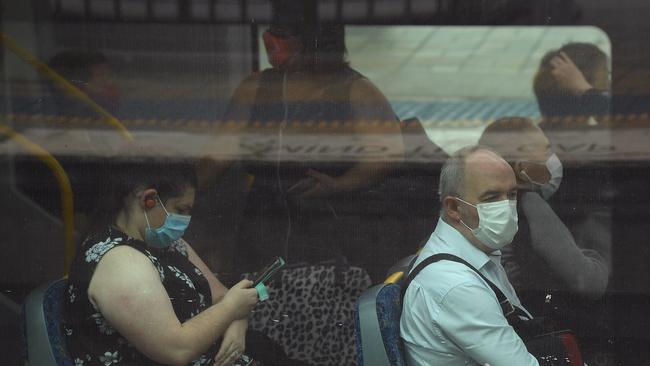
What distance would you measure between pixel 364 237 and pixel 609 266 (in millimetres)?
754

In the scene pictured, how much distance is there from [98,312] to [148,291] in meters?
0.15

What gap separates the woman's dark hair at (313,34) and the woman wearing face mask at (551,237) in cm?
50

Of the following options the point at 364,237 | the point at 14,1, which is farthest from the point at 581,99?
the point at 14,1

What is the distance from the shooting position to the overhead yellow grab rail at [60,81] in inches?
105

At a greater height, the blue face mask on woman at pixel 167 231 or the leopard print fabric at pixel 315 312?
the blue face mask on woman at pixel 167 231

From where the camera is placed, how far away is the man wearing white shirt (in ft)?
7.28

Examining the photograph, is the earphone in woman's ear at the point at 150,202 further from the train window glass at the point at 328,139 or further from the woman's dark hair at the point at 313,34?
the woman's dark hair at the point at 313,34

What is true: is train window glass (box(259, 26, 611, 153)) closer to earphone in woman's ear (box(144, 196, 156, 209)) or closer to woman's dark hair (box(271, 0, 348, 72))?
woman's dark hair (box(271, 0, 348, 72))

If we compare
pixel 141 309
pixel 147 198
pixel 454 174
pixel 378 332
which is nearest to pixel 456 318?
pixel 378 332

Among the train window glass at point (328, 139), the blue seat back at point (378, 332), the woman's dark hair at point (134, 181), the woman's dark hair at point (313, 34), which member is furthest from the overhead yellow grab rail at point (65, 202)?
the blue seat back at point (378, 332)

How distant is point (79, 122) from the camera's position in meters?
2.71

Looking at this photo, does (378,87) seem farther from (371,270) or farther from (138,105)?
(138,105)

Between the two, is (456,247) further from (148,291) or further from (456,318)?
(148,291)

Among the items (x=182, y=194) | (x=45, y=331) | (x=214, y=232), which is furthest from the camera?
(x=214, y=232)
